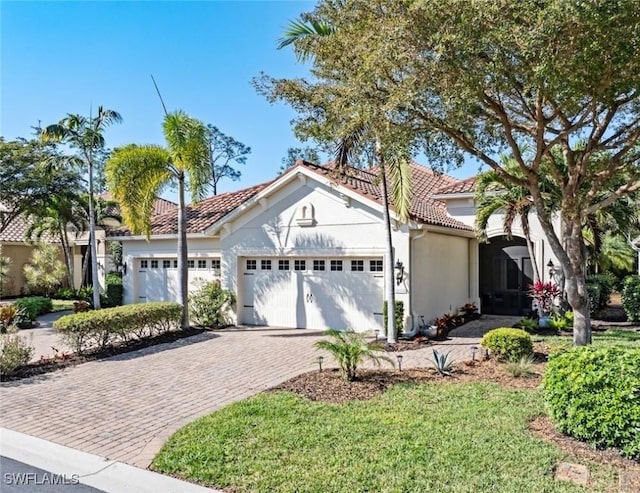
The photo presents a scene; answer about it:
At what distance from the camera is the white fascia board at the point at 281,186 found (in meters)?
13.5

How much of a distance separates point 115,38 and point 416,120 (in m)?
7.77

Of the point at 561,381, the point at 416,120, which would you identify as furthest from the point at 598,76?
the point at 561,381

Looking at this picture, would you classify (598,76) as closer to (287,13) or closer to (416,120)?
(416,120)

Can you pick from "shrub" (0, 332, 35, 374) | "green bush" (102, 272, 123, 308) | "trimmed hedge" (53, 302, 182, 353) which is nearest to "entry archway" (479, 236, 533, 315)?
"trimmed hedge" (53, 302, 182, 353)

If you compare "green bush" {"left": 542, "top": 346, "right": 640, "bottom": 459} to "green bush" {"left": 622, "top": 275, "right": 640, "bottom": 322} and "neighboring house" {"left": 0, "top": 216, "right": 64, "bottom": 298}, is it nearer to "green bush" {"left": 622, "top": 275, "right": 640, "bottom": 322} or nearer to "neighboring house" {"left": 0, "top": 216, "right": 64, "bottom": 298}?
"green bush" {"left": 622, "top": 275, "right": 640, "bottom": 322}

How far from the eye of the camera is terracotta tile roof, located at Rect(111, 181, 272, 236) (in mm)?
17234

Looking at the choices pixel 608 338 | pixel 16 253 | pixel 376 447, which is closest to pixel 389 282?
pixel 608 338

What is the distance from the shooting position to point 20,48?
1017cm

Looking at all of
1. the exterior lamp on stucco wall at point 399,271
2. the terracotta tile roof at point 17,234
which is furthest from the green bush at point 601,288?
the terracotta tile roof at point 17,234

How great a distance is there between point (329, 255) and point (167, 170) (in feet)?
20.2

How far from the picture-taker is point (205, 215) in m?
18.4

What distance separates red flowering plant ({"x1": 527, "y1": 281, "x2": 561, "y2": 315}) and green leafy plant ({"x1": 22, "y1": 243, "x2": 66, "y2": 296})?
2430 centimetres

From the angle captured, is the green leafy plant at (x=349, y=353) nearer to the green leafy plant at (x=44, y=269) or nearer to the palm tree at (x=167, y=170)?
the palm tree at (x=167, y=170)

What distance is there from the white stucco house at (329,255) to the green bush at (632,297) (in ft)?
8.97
